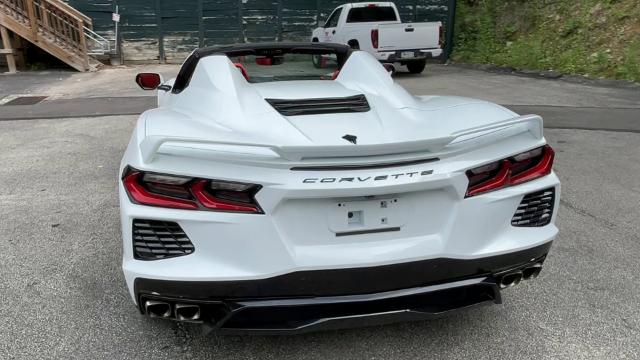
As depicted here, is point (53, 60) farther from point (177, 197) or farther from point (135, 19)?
point (177, 197)

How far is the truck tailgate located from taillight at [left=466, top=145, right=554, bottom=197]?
11.8 m

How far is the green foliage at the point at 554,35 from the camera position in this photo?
1306 cm

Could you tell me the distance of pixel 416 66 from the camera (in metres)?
15.6

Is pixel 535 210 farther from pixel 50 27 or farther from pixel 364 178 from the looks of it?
pixel 50 27

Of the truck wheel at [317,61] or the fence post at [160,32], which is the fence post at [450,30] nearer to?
the fence post at [160,32]

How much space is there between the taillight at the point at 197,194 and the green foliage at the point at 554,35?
12.2m

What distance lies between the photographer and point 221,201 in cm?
209

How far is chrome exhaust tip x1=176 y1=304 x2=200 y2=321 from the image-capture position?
217cm

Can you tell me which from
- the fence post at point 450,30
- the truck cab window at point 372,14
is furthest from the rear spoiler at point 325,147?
the fence post at point 450,30

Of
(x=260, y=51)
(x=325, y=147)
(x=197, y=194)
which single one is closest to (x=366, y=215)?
(x=325, y=147)

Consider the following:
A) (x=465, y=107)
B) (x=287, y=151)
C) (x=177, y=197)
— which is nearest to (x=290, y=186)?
(x=287, y=151)

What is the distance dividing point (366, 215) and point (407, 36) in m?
12.6

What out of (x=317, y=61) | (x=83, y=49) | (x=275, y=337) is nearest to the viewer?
(x=275, y=337)

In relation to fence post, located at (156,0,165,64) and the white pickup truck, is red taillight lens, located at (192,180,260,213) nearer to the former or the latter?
the white pickup truck
